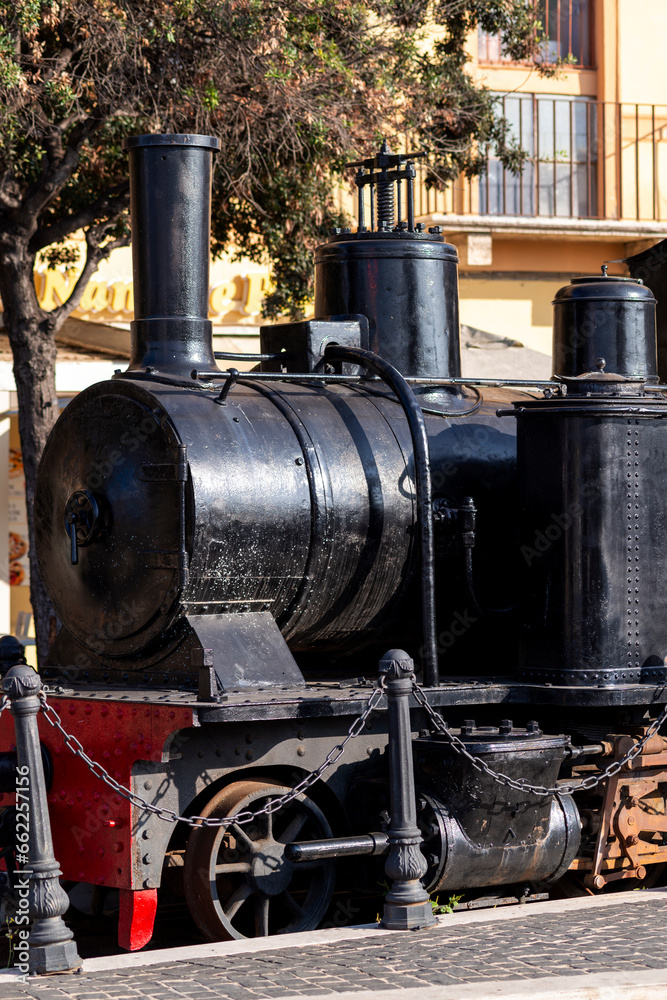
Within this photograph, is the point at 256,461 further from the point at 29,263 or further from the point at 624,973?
the point at 29,263

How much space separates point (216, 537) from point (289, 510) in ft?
1.27

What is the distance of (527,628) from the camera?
7.05m

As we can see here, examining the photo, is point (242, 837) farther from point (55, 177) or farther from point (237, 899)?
point (55, 177)

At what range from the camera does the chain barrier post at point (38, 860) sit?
5359mm

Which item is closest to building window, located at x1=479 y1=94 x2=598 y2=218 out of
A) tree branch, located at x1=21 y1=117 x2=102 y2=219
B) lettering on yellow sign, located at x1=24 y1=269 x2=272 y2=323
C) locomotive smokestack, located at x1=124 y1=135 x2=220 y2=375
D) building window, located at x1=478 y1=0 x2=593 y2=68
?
building window, located at x1=478 y1=0 x2=593 y2=68

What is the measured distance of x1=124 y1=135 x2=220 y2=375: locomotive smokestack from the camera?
7039 mm

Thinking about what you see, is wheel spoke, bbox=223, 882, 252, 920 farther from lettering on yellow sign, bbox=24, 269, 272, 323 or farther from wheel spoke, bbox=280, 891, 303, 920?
lettering on yellow sign, bbox=24, 269, 272, 323

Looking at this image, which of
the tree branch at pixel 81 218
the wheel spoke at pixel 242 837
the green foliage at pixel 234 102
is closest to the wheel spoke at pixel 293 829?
the wheel spoke at pixel 242 837

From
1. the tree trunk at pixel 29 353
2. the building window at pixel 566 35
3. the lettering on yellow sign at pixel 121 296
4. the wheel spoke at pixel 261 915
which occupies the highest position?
the building window at pixel 566 35

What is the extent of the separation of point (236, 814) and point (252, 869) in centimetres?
24

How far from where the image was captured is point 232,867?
6090 millimetres

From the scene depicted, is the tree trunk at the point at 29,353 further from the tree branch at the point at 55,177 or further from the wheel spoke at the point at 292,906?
the wheel spoke at the point at 292,906

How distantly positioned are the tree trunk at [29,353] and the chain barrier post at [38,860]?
5.30m

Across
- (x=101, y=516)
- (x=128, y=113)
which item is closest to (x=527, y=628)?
(x=101, y=516)
